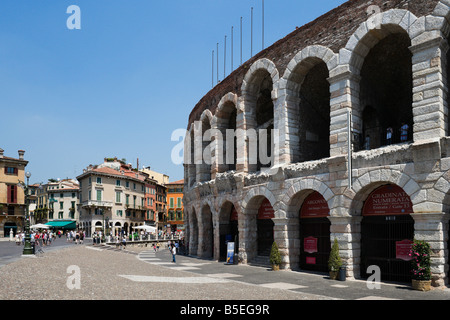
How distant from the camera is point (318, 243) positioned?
20219 mm

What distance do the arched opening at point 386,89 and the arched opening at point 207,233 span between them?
42.8ft

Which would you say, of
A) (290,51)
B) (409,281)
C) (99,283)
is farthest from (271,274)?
(290,51)

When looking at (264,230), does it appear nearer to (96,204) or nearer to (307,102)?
(307,102)

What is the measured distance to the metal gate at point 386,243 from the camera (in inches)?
656

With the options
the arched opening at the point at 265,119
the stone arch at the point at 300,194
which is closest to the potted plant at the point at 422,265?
the stone arch at the point at 300,194

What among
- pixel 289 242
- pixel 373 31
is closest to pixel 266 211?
pixel 289 242

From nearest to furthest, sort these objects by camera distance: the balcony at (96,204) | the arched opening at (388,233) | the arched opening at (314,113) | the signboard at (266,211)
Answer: the arched opening at (388,233) → the arched opening at (314,113) → the signboard at (266,211) → the balcony at (96,204)

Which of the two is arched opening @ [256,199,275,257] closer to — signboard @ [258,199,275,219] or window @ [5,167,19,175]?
signboard @ [258,199,275,219]

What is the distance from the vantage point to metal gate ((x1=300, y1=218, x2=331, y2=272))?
786 inches

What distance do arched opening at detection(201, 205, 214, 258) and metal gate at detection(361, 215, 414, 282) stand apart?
14.1 meters

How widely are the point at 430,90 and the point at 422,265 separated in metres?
6.38

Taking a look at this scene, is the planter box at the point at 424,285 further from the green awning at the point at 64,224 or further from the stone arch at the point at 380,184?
the green awning at the point at 64,224

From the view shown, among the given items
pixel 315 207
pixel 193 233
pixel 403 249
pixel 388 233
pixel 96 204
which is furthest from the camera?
pixel 96 204
